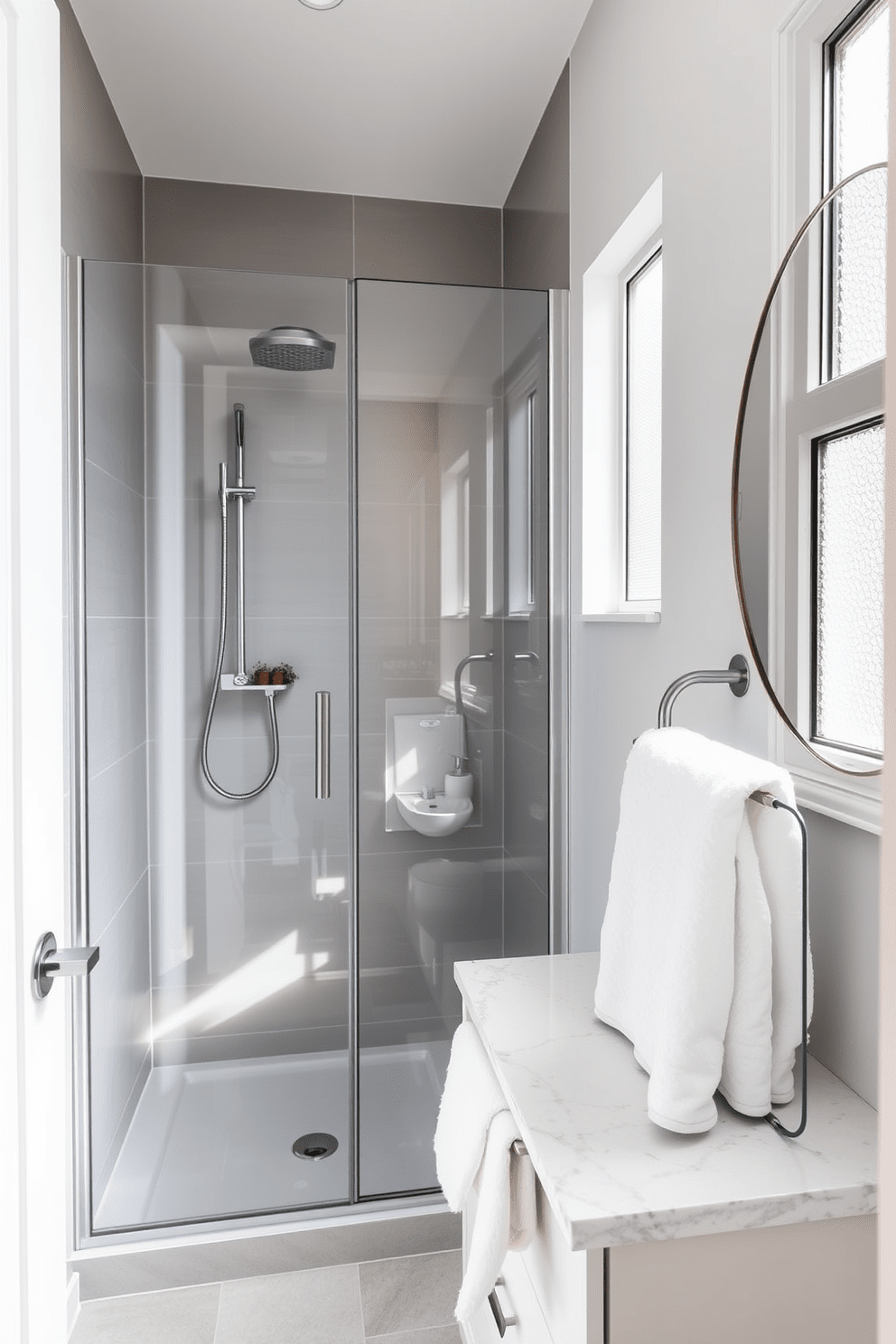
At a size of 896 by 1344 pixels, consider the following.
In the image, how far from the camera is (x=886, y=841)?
22 centimetres

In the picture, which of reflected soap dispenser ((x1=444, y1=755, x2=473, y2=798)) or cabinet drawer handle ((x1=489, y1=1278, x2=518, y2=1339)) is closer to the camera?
cabinet drawer handle ((x1=489, y1=1278, x2=518, y2=1339))

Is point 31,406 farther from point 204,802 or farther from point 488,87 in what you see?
point 488,87

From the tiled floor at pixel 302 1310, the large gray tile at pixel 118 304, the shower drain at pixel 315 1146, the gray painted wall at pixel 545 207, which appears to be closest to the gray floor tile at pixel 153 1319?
Answer: the tiled floor at pixel 302 1310

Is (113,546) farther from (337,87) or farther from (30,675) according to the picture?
(337,87)

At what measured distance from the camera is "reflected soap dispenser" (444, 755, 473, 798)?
82.0 inches

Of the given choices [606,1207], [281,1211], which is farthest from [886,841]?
[281,1211]

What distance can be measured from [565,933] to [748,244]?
151cm

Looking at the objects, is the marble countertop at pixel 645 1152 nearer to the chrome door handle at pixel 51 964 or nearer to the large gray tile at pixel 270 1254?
the chrome door handle at pixel 51 964

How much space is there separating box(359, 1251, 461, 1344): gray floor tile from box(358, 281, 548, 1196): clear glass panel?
0.17 m

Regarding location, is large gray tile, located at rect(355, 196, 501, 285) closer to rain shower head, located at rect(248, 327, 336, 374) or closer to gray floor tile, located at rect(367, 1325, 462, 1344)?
rain shower head, located at rect(248, 327, 336, 374)

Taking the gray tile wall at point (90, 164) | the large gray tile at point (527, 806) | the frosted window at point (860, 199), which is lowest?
the large gray tile at point (527, 806)

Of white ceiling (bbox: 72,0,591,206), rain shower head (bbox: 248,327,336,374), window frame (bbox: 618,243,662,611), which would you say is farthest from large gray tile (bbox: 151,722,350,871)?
white ceiling (bbox: 72,0,591,206)

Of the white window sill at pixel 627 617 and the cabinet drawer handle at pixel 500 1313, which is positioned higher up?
the white window sill at pixel 627 617

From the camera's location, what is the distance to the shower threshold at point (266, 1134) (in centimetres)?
192
